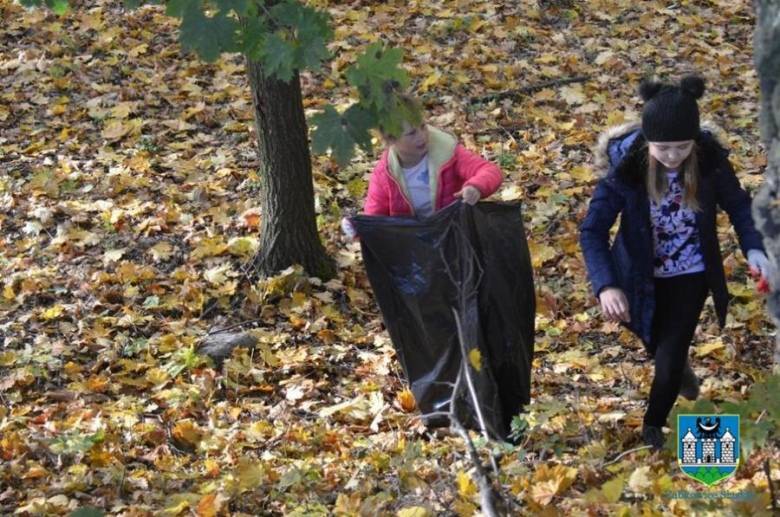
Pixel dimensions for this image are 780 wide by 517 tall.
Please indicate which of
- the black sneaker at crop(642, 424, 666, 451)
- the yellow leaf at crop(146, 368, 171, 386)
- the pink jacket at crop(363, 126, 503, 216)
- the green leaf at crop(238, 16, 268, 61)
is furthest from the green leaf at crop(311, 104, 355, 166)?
the yellow leaf at crop(146, 368, 171, 386)

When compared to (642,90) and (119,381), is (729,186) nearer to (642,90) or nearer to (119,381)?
(642,90)

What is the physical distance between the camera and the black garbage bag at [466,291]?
12.5 ft

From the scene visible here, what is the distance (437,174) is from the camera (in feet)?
12.8

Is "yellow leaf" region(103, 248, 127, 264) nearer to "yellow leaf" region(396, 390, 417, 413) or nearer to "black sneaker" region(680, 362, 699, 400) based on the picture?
"yellow leaf" region(396, 390, 417, 413)

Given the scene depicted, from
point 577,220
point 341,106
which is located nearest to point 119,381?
point 577,220

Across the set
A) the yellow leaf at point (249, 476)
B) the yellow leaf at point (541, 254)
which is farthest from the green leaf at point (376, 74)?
Answer: the yellow leaf at point (541, 254)

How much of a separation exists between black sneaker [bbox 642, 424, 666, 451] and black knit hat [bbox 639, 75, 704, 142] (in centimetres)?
116

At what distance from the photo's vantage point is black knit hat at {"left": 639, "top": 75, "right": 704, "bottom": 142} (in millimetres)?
3268

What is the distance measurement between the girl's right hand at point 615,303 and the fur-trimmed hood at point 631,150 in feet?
1.38

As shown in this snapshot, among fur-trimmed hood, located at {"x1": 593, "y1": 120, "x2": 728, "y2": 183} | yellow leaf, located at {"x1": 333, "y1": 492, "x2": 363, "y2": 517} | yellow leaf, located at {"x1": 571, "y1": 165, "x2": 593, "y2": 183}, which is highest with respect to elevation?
fur-trimmed hood, located at {"x1": 593, "y1": 120, "x2": 728, "y2": 183}

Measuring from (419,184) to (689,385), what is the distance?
143 cm

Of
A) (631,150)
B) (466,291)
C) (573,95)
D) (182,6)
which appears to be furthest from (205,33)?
(573,95)

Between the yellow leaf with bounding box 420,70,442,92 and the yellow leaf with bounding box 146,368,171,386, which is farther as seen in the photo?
the yellow leaf with bounding box 420,70,442,92

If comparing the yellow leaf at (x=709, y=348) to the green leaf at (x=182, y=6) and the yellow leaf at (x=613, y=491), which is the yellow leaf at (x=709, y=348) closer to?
the yellow leaf at (x=613, y=491)
